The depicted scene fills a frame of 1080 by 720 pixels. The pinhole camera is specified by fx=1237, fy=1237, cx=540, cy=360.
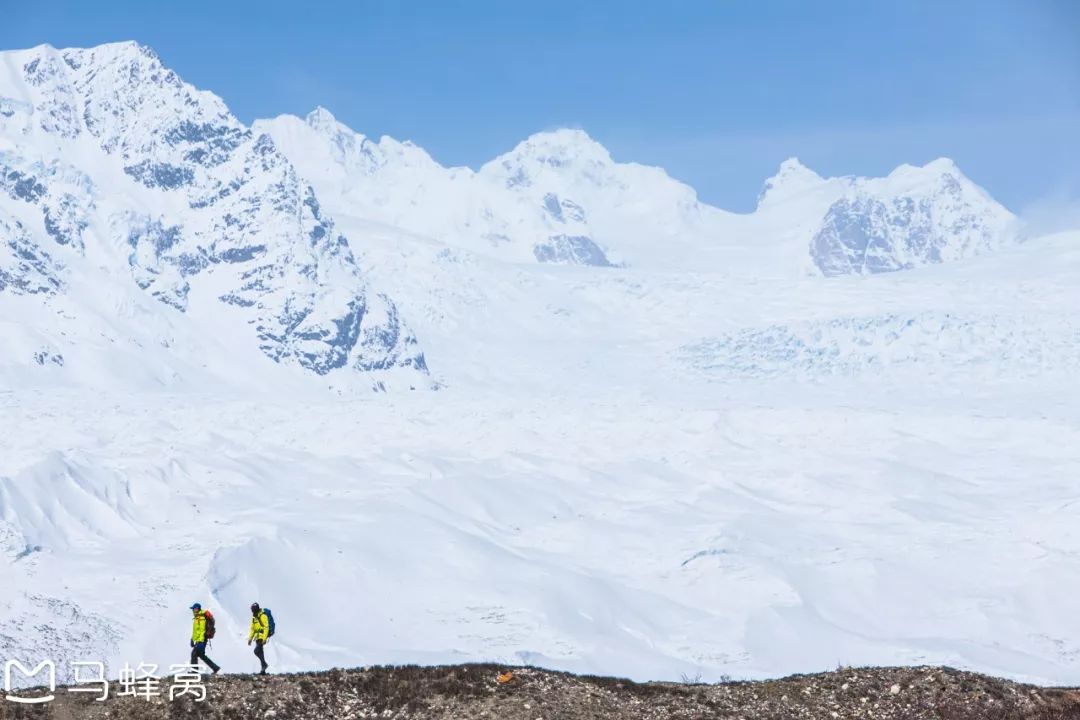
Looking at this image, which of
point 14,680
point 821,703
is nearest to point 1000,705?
point 821,703

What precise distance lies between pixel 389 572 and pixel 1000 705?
283 ft

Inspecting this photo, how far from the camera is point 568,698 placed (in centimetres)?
3078

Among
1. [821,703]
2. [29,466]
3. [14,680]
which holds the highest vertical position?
[29,466]

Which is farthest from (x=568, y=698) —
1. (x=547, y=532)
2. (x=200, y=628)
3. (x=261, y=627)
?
(x=547, y=532)

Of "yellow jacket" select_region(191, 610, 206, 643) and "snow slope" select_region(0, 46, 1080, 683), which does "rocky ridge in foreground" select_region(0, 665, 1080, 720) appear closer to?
"yellow jacket" select_region(191, 610, 206, 643)

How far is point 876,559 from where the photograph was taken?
124750 mm

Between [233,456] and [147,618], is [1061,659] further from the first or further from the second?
[233,456]

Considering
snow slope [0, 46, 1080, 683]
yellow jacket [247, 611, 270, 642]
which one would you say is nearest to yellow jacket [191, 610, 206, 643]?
yellow jacket [247, 611, 270, 642]

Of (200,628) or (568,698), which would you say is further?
(568,698)

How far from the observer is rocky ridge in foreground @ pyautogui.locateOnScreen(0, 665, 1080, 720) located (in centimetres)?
2889

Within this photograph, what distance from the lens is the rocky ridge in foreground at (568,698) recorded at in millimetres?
28891

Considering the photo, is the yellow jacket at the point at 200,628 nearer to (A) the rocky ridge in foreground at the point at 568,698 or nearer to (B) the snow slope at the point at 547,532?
(A) the rocky ridge in foreground at the point at 568,698

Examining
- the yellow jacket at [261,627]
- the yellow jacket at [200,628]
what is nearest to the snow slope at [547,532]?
the yellow jacket at [200,628]

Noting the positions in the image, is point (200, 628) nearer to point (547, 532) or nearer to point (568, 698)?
point (568, 698)
